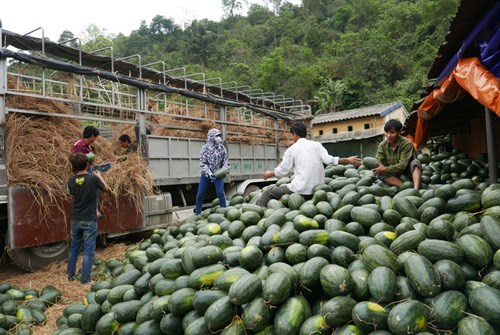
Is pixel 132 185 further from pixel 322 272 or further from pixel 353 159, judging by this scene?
pixel 322 272

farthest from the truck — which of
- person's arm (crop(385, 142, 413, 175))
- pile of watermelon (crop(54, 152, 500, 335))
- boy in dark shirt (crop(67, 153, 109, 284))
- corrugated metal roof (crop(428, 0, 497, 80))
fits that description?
corrugated metal roof (crop(428, 0, 497, 80))

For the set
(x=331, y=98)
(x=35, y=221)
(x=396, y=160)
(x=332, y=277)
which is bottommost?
(x=332, y=277)

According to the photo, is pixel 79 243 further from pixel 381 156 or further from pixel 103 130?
pixel 381 156

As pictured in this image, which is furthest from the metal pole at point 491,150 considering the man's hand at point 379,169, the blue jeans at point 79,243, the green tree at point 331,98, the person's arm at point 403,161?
the green tree at point 331,98

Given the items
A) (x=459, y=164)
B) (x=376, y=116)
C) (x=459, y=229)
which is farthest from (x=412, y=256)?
(x=376, y=116)

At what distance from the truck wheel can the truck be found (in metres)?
0.02

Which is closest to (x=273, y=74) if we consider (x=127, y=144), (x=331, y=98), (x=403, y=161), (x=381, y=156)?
(x=331, y=98)

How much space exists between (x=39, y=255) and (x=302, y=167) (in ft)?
14.5

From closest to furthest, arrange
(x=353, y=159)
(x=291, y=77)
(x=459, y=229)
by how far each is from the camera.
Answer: (x=459, y=229) < (x=353, y=159) < (x=291, y=77)

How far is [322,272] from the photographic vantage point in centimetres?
271

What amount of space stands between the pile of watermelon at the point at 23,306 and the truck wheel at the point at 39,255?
45.7 inches

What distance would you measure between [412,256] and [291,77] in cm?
4153

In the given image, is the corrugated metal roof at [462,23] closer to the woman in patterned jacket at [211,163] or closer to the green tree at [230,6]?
the woman in patterned jacket at [211,163]

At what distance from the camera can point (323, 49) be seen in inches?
2211
